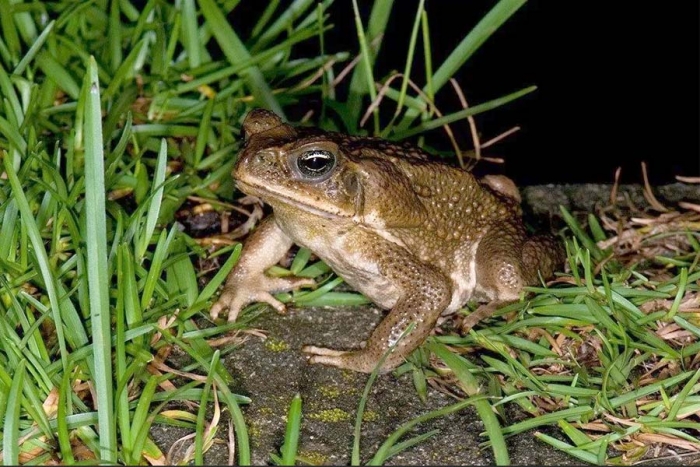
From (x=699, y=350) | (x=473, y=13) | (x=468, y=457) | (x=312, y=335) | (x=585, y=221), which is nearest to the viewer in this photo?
(x=468, y=457)

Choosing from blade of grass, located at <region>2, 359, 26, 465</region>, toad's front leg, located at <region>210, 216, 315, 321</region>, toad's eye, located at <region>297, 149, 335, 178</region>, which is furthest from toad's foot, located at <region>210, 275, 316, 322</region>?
blade of grass, located at <region>2, 359, 26, 465</region>

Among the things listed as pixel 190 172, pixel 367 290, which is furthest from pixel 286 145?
pixel 190 172

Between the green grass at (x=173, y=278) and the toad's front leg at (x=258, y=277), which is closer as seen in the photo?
the green grass at (x=173, y=278)

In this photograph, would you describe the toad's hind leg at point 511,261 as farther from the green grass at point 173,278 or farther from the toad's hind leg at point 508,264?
the green grass at point 173,278

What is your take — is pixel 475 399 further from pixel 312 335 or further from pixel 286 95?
pixel 286 95

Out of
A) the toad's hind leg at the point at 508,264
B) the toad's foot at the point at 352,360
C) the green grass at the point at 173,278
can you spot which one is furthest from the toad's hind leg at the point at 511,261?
the toad's foot at the point at 352,360

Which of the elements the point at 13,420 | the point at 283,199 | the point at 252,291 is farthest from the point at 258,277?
the point at 13,420

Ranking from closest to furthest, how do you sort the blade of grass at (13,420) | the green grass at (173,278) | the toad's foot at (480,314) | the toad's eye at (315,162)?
the blade of grass at (13,420) → the green grass at (173,278) → the toad's eye at (315,162) → the toad's foot at (480,314)
